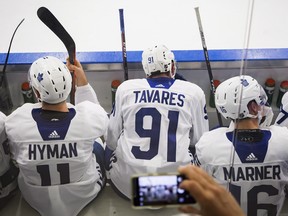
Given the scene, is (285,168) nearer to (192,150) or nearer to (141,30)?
(192,150)

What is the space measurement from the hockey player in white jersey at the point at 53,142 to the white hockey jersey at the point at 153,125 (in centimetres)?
12

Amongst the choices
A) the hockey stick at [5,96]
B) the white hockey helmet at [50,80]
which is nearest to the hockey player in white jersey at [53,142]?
the white hockey helmet at [50,80]

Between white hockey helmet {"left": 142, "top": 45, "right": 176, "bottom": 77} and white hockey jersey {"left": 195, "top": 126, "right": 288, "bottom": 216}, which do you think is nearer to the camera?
white hockey jersey {"left": 195, "top": 126, "right": 288, "bottom": 216}

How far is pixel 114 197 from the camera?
1590 mm

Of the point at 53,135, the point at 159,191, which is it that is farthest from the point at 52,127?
the point at 159,191

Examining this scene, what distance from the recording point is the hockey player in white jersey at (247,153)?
131cm

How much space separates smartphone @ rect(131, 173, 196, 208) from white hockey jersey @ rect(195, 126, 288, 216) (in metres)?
0.64

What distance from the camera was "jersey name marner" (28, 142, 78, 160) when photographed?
1364 millimetres

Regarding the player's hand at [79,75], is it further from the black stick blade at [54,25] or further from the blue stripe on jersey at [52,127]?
the blue stripe on jersey at [52,127]

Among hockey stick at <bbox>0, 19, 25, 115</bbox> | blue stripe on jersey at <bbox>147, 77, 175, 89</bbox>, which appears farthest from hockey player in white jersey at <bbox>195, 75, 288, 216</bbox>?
hockey stick at <bbox>0, 19, 25, 115</bbox>

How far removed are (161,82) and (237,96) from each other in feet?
1.13

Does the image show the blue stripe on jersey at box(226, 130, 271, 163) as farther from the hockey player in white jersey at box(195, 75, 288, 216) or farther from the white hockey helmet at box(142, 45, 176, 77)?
the white hockey helmet at box(142, 45, 176, 77)

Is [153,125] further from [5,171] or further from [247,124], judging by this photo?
[5,171]

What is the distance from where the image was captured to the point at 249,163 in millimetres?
1307
